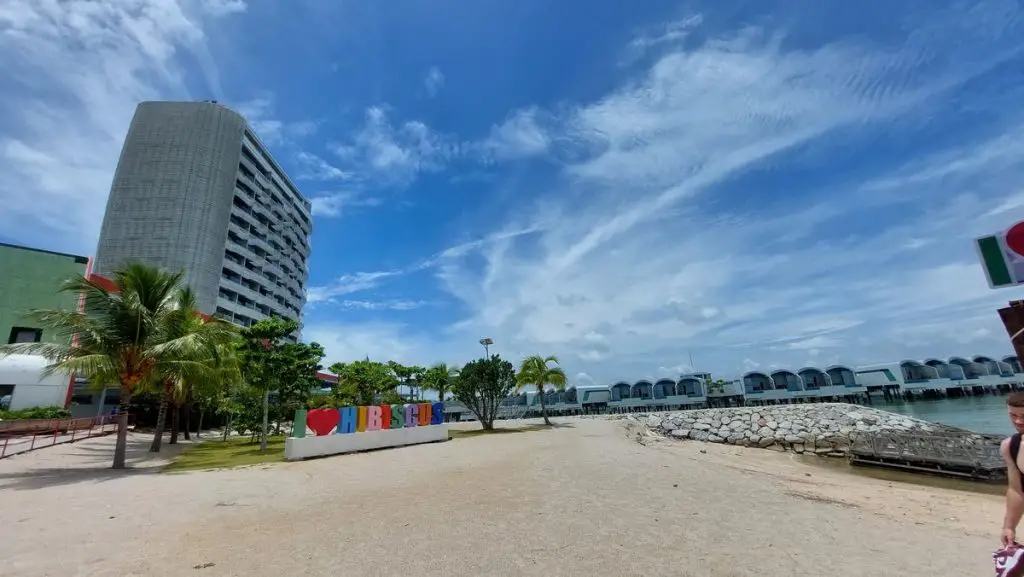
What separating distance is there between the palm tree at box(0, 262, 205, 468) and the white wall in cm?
2141

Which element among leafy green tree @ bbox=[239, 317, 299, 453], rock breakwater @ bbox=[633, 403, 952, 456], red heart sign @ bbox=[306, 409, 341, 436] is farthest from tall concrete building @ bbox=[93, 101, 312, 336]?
rock breakwater @ bbox=[633, 403, 952, 456]

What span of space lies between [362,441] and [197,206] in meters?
63.9

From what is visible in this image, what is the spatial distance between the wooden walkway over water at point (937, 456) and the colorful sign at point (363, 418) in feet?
78.3

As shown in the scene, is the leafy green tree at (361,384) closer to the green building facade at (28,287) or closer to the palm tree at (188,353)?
the palm tree at (188,353)

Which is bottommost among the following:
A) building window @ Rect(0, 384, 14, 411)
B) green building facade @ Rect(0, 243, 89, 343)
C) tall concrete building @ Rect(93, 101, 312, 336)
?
building window @ Rect(0, 384, 14, 411)

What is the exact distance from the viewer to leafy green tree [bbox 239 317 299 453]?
2283cm

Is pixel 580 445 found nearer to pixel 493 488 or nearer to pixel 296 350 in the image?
pixel 493 488

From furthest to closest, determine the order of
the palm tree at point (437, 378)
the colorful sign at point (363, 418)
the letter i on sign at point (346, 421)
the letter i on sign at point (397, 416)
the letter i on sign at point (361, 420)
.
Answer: the palm tree at point (437, 378) → the letter i on sign at point (397, 416) → the letter i on sign at point (361, 420) → the letter i on sign at point (346, 421) → the colorful sign at point (363, 418)

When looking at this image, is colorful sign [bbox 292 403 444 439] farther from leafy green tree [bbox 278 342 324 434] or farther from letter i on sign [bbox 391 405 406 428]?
leafy green tree [bbox 278 342 324 434]

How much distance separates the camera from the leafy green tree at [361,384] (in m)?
36.1

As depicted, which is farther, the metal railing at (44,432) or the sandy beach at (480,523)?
the metal railing at (44,432)

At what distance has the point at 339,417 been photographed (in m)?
21.4

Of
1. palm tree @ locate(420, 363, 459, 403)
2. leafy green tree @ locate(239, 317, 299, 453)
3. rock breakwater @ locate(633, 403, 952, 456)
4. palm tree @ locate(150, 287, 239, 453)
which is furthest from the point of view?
palm tree @ locate(420, 363, 459, 403)

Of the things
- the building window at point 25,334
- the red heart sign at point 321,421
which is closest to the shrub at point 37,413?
the building window at point 25,334
